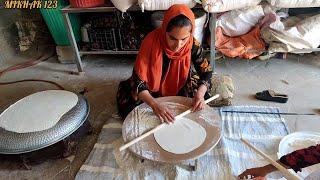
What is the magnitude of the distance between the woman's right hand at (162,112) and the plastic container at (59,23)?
1395 millimetres

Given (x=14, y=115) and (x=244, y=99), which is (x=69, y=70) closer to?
(x=14, y=115)

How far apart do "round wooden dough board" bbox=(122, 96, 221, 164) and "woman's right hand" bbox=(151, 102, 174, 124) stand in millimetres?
32

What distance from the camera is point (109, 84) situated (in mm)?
2244

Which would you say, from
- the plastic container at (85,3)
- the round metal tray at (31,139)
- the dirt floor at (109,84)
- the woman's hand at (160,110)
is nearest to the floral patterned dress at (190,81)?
the woman's hand at (160,110)

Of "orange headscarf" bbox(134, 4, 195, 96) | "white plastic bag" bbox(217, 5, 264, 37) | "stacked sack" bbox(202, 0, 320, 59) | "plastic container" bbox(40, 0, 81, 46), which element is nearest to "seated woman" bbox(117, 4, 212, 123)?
"orange headscarf" bbox(134, 4, 195, 96)

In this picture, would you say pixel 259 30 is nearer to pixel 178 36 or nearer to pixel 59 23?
pixel 178 36

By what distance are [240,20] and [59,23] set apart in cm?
152

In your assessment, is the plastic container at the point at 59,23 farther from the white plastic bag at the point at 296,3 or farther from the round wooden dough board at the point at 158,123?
the white plastic bag at the point at 296,3

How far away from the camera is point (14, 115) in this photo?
58.0 inches

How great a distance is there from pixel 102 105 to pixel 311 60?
1794 mm

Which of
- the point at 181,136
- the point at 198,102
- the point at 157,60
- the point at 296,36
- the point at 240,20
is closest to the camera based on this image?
the point at 181,136

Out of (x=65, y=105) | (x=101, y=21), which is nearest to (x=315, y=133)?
(x=65, y=105)

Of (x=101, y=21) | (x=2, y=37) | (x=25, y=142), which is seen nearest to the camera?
(x=25, y=142)

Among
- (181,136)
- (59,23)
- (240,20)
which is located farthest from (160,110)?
(59,23)
